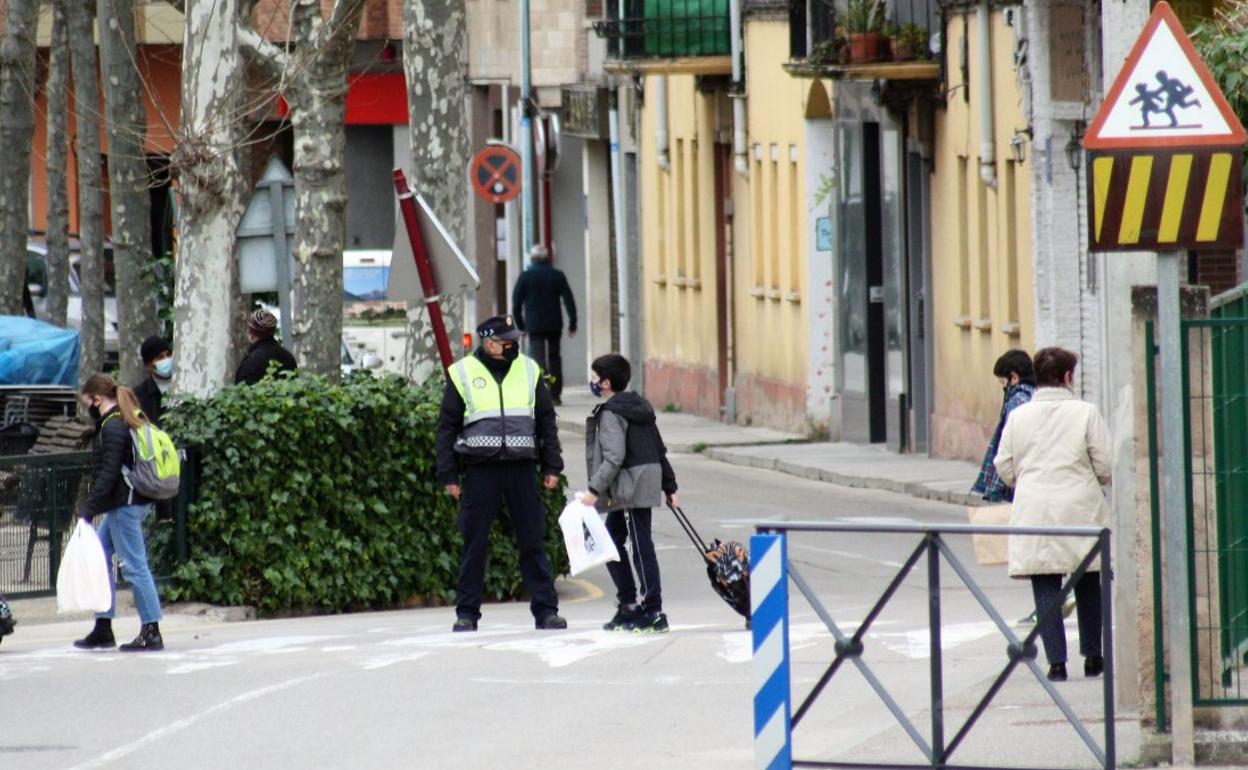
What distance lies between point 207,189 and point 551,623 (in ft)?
18.0

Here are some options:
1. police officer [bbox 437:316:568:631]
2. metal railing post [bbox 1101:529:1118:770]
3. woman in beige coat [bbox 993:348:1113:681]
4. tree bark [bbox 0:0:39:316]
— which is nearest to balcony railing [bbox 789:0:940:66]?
tree bark [bbox 0:0:39:316]

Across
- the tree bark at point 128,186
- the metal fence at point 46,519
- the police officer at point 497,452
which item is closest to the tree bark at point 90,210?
the tree bark at point 128,186

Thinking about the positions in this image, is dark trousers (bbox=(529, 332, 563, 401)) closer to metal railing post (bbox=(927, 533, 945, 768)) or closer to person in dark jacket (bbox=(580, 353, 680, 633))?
person in dark jacket (bbox=(580, 353, 680, 633))

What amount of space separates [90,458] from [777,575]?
8.57 m

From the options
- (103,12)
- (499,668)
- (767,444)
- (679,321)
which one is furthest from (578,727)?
(679,321)

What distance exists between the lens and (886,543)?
748 inches

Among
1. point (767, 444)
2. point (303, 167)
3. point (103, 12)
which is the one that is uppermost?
point (103, 12)

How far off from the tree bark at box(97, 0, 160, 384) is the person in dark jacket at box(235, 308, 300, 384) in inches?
192

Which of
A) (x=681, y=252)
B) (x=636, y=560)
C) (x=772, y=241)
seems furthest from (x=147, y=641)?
(x=681, y=252)

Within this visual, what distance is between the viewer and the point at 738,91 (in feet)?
110

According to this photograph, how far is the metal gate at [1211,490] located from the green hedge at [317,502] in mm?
7695

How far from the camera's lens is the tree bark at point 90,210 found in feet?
92.1

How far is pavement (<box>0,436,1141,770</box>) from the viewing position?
10961 mm

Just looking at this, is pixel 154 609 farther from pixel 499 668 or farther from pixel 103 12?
pixel 103 12
